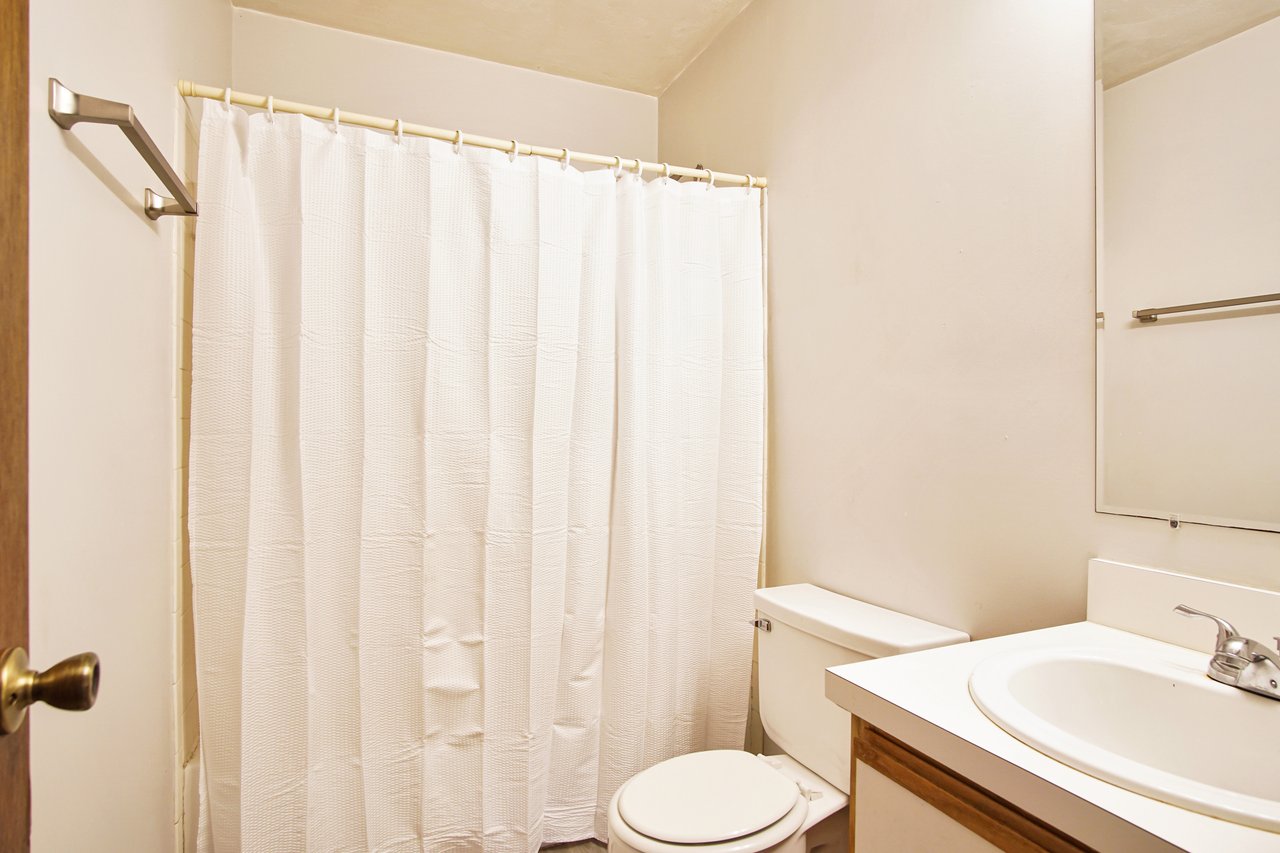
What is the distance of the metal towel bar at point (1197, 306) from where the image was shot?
90 centimetres

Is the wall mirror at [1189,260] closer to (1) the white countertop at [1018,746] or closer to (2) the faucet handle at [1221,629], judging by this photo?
(2) the faucet handle at [1221,629]

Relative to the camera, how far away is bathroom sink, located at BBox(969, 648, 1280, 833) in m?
0.67

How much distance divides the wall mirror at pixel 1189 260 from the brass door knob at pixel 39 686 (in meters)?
1.34

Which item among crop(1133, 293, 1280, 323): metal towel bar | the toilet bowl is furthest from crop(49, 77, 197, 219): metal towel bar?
crop(1133, 293, 1280, 323): metal towel bar

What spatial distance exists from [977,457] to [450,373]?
1.20 meters

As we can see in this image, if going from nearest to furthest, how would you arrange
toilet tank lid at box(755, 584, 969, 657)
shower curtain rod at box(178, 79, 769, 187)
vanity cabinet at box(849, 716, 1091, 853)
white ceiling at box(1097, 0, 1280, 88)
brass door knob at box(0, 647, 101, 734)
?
brass door knob at box(0, 647, 101, 734)
vanity cabinet at box(849, 716, 1091, 853)
white ceiling at box(1097, 0, 1280, 88)
toilet tank lid at box(755, 584, 969, 657)
shower curtain rod at box(178, 79, 769, 187)

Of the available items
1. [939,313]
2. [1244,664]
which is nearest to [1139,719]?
[1244,664]

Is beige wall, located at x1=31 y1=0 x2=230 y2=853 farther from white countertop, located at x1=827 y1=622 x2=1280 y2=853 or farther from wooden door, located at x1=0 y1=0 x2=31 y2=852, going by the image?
white countertop, located at x1=827 y1=622 x2=1280 y2=853

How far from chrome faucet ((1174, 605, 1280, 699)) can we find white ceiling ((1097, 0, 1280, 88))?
2.79 feet

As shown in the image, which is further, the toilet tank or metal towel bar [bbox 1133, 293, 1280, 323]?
the toilet tank

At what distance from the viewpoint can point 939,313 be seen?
1.36 m

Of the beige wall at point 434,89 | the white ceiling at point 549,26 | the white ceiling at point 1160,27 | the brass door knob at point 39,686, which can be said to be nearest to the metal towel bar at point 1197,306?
the white ceiling at point 1160,27

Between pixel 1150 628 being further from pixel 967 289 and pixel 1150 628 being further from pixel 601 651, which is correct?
pixel 601 651

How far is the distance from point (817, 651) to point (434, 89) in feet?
7.14
